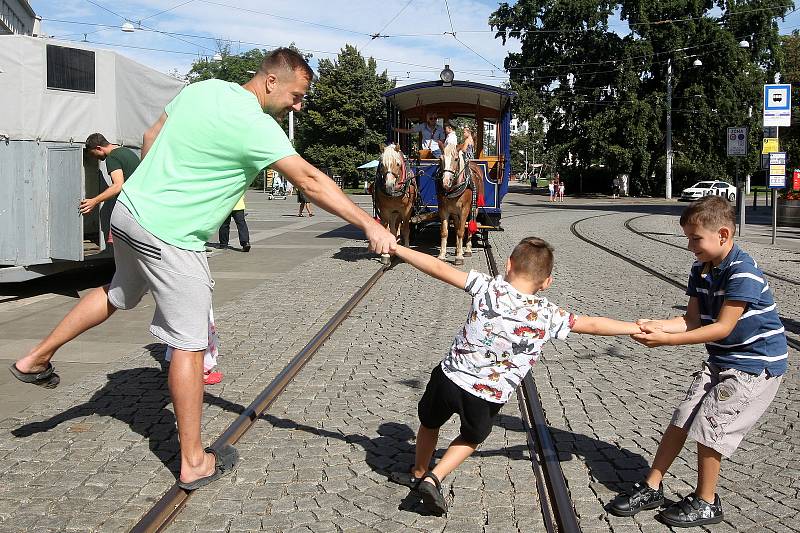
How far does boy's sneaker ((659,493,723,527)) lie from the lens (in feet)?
11.2

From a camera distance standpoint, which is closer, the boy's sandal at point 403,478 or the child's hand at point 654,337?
the child's hand at point 654,337

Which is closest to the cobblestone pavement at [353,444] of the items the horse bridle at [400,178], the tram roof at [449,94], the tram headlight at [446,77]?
the horse bridle at [400,178]

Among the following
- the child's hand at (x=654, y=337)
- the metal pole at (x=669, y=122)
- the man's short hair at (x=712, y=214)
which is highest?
the metal pole at (x=669, y=122)

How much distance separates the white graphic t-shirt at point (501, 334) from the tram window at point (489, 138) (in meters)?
13.9

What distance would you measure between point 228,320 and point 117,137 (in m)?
3.77

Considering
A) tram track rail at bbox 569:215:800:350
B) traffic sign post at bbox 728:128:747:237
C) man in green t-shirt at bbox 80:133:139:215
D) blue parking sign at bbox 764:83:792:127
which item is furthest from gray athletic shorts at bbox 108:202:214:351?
traffic sign post at bbox 728:128:747:237

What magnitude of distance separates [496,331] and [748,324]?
109cm

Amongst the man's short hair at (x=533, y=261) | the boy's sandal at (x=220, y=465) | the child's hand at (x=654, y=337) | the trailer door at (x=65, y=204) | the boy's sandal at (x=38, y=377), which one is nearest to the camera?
the man's short hair at (x=533, y=261)

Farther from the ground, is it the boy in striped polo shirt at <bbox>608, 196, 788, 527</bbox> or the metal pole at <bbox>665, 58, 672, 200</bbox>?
the metal pole at <bbox>665, 58, 672, 200</bbox>

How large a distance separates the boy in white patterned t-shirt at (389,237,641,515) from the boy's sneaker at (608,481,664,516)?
0.69 metres

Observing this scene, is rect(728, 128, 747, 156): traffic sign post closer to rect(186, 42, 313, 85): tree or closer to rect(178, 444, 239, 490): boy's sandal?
rect(178, 444, 239, 490): boy's sandal

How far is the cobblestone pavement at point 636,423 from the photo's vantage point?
361 cm

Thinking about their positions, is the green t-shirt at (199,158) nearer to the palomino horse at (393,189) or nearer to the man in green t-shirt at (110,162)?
the man in green t-shirt at (110,162)

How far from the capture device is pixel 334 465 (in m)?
4.11
